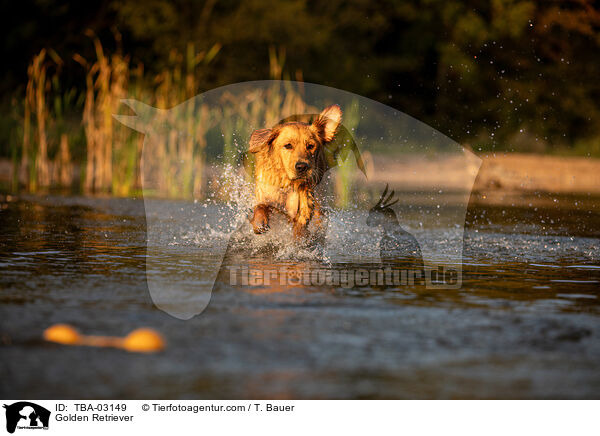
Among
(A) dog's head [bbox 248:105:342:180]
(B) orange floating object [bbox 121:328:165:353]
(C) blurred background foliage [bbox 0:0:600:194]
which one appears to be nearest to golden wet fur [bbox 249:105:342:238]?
(A) dog's head [bbox 248:105:342:180]

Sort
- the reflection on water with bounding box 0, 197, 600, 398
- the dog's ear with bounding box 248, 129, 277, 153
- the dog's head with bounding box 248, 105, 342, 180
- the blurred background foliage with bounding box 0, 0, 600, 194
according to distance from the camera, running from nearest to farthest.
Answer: the reflection on water with bounding box 0, 197, 600, 398 < the dog's head with bounding box 248, 105, 342, 180 < the dog's ear with bounding box 248, 129, 277, 153 < the blurred background foliage with bounding box 0, 0, 600, 194

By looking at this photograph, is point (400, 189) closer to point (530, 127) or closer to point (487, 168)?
point (487, 168)

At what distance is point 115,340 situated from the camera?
4.32 m

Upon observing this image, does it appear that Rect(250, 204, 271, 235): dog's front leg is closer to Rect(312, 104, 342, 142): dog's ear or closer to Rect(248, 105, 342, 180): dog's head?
Rect(248, 105, 342, 180): dog's head

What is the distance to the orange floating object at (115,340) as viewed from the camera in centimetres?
424

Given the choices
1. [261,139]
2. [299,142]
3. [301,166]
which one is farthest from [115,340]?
[261,139]

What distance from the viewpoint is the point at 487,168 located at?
2166cm

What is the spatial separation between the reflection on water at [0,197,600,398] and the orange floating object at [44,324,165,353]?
81 mm

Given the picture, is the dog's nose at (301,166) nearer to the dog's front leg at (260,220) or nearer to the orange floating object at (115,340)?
the dog's front leg at (260,220)

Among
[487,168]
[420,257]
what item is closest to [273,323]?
[420,257]

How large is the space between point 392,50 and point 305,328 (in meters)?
32.2
